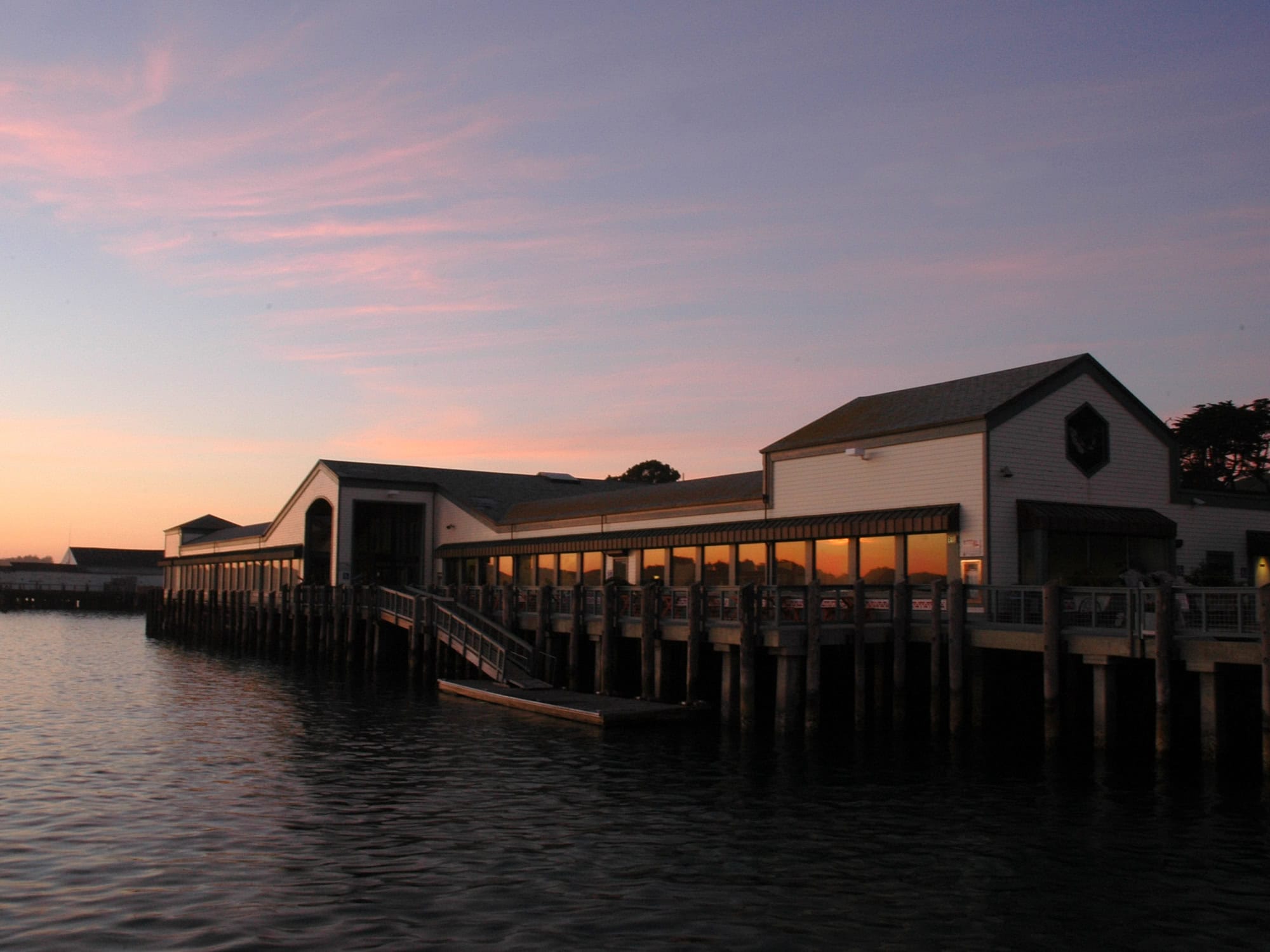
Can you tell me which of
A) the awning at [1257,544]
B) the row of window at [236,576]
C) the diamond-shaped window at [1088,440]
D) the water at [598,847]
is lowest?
the water at [598,847]

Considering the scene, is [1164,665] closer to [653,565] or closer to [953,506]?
[953,506]

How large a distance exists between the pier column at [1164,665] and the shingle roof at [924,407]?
1082 centimetres

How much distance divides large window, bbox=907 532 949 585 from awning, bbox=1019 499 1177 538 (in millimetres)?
2245

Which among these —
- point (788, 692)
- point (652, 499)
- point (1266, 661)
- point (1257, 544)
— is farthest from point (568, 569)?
point (1266, 661)

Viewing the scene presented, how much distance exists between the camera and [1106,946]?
1345 cm

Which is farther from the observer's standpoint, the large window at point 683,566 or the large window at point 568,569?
the large window at point 568,569

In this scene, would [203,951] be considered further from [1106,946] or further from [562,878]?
[1106,946]

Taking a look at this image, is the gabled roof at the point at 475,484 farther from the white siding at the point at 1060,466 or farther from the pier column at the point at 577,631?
the white siding at the point at 1060,466

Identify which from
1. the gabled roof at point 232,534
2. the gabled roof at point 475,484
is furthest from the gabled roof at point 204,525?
the gabled roof at point 475,484

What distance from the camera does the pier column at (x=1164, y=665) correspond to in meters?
22.6

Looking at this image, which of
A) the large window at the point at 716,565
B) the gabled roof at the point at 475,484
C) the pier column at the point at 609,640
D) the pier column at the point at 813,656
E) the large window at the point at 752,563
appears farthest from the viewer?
the gabled roof at the point at 475,484

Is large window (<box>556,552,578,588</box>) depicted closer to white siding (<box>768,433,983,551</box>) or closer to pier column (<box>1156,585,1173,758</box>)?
white siding (<box>768,433,983,551</box>)

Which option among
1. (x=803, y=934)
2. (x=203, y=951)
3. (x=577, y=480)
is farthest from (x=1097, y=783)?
(x=577, y=480)

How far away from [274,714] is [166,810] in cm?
1456
